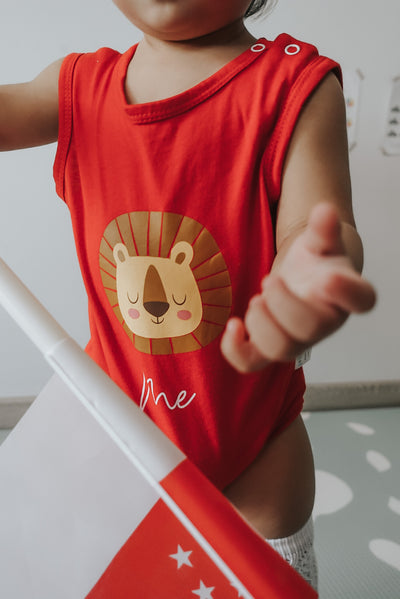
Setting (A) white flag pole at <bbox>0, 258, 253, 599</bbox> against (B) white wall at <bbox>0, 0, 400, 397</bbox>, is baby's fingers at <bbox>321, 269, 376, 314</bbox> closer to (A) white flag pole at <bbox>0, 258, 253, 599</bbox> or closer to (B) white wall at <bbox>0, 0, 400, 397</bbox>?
(A) white flag pole at <bbox>0, 258, 253, 599</bbox>

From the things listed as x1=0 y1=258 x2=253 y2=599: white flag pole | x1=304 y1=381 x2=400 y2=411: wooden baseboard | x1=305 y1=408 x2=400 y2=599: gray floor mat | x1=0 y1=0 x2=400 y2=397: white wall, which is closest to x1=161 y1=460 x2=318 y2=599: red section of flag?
x1=0 y1=258 x2=253 y2=599: white flag pole

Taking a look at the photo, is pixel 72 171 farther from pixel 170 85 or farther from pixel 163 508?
pixel 163 508

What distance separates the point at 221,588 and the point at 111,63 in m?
0.39

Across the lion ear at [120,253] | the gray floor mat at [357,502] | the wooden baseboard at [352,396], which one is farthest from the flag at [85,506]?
the wooden baseboard at [352,396]

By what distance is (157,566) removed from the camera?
1.12 ft

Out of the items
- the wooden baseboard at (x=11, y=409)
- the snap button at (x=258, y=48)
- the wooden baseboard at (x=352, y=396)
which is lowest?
the wooden baseboard at (x=352, y=396)

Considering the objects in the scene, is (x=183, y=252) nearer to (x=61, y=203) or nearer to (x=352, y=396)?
(x=61, y=203)

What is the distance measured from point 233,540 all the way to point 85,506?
12 cm

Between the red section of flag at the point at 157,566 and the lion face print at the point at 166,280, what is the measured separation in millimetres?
142

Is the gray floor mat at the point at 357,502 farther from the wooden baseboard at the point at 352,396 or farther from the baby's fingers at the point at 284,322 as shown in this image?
the baby's fingers at the point at 284,322

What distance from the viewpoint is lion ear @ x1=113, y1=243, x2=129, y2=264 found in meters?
0.43

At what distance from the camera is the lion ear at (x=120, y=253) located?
430 millimetres

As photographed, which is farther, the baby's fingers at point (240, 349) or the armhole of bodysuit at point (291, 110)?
the armhole of bodysuit at point (291, 110)

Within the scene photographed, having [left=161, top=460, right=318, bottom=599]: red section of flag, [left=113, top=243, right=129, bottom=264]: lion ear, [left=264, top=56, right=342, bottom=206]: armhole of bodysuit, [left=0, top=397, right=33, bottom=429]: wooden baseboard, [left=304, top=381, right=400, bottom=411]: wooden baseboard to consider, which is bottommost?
[left=304, top=381, right=400, bottom=411]: wooden baseboard
